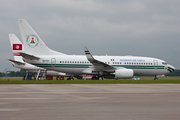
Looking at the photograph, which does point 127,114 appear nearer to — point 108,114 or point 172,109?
point 108,114

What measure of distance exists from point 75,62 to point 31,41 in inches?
258

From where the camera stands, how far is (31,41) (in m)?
35.3

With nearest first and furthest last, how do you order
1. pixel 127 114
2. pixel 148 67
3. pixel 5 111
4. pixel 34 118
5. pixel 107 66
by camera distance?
pixel 34 118
pixel 127 114
pixel 5 111
pixel 107 66
pixel 148 67

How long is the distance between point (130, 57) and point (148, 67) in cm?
296

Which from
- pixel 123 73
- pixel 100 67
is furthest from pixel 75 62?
pixel 123 73

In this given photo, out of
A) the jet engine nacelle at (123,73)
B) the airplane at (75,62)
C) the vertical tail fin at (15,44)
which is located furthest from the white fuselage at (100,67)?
the vertical tail fin at (15,44)

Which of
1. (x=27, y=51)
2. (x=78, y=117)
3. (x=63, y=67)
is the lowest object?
(x=78, y=117)

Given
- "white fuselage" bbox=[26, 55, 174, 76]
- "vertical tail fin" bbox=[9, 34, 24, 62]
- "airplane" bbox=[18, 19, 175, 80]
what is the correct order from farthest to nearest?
"vertical tail fin" bbox=[9, 34, 24, 62] < "white fuselage" bbox=[26, 55, 174, 76] < "airplane" bbox=[18, 19, 175, 80]

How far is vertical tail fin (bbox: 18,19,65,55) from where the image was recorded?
35.1 meters

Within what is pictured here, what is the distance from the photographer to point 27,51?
3559cm

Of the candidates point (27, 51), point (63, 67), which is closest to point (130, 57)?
point (63, 67)

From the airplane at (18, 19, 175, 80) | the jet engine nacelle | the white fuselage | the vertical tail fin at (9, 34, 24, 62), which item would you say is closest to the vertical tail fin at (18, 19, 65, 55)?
the airplane at (18, 19, 175, 80)

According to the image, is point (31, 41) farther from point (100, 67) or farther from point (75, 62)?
point (100, 67)

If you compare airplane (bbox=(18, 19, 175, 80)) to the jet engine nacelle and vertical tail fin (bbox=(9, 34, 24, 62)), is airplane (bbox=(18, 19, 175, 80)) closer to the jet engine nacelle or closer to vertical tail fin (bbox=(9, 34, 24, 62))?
the jet engine nacelle
